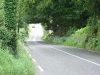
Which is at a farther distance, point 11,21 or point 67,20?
point 67,20

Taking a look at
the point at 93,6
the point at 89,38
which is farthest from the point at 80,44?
the point at 93,6

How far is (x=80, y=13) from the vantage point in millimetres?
64188

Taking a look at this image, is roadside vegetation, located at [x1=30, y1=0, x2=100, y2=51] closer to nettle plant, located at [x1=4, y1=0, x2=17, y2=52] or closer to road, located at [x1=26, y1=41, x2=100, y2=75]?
road, located at [x1=26, y1=41, x2=100, y2=75]

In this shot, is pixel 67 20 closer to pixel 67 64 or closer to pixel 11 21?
pixel 67 64

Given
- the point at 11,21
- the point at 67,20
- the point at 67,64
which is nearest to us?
the point at 11,21

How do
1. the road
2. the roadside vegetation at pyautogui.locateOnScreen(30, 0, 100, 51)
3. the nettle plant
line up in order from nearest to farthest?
the road < the nettle plant < the roadside vegetation at pyautogui.locateOnScreen(30, 0, 100, 51)

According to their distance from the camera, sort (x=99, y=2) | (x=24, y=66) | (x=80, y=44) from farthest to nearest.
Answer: (x=80, y=44), (x=99, y=2), (x=24, y=66)

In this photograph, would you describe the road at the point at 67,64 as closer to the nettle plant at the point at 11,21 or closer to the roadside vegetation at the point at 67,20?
the nettle plant at the point at 11,21

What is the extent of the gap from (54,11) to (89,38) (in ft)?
73.4

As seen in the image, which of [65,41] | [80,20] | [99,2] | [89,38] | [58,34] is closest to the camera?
[99,2]

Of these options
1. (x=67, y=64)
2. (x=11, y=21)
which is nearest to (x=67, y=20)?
(x=67, y=64)

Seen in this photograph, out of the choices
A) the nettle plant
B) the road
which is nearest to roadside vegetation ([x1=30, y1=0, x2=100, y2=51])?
the road

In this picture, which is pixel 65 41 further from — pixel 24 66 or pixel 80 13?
pixel 24 66

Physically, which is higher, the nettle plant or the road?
the nettle plant
